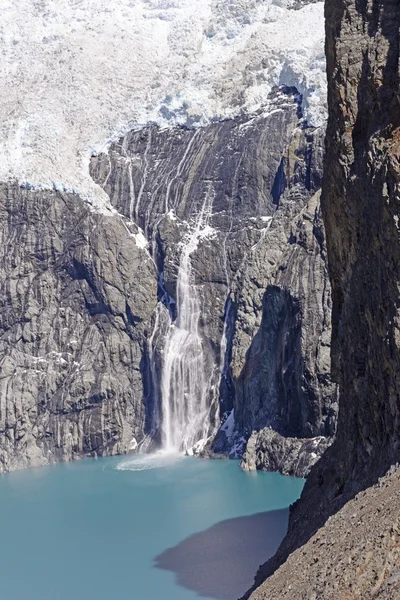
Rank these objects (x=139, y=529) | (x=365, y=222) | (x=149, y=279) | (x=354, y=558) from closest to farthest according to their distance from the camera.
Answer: (x=354, y=558) < (x=365, y=222) < (x=139, y=529) < (x=149, y=279)

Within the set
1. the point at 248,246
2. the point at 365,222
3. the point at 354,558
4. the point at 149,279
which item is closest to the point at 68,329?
the point at 149,279

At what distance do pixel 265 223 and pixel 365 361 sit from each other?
41.9 metres

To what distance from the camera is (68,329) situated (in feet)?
210

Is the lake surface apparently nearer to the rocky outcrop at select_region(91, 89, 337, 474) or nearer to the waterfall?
the waterfall

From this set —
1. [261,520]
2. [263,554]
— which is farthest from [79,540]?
[263,554]

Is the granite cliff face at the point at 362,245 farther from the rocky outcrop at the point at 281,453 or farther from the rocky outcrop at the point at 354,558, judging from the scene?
the rocky outcrop at the point at 281,453

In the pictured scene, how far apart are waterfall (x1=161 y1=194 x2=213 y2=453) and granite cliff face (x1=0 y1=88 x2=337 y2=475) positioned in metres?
0.32

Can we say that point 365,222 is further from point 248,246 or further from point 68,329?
point 68,329

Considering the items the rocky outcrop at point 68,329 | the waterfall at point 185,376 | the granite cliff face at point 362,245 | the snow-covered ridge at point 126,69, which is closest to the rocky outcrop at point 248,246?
the waterfall at point 185,376

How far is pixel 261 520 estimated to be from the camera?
39688mm

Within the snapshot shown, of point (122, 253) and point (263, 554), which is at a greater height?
point (122, 253)

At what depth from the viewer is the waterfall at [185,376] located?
60375 millimetres

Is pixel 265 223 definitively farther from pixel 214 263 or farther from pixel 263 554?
pixel 263 554

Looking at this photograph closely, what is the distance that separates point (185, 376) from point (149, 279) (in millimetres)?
6522
